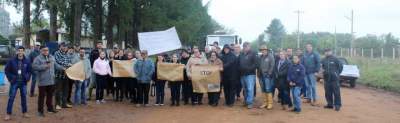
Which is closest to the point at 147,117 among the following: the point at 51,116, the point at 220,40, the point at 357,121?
the point at 51,116

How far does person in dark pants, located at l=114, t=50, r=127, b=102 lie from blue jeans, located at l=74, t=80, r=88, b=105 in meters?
1.15

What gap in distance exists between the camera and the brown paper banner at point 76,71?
41.8 feet

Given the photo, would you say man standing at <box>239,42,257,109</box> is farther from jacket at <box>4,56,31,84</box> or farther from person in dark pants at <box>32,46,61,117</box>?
jacket at <box>4,56,31,84</box>

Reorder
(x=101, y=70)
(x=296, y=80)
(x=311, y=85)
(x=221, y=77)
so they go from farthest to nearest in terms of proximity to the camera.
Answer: (x=311, y=85), (x=221, y=77), (x=101, y=70), (x=296, y=80)

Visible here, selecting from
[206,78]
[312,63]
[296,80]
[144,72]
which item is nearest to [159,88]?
[144,72]

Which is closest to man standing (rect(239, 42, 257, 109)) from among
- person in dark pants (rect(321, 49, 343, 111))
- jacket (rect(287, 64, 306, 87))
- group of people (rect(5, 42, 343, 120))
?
group of people (rect(5, 42, 343, 120))

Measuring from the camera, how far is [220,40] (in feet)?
108

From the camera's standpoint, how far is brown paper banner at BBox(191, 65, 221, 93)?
45.8 ft

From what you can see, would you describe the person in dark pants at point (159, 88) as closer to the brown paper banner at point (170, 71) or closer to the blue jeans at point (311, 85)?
the brown paper banner at point (170, 71)

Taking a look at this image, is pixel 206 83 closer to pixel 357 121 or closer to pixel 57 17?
pixel 357 121

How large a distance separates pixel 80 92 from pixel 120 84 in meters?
1.37

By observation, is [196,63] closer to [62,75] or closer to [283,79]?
[283,79]

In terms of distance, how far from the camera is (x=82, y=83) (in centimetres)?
1347

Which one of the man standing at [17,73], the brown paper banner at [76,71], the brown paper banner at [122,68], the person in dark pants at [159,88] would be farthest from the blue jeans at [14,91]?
the person in dark pants at [159,88]
